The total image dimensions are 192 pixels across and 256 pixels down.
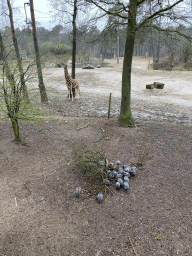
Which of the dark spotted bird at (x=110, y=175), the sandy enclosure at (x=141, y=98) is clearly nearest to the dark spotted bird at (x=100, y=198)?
the dark spotted bird at (x=110, y=175)

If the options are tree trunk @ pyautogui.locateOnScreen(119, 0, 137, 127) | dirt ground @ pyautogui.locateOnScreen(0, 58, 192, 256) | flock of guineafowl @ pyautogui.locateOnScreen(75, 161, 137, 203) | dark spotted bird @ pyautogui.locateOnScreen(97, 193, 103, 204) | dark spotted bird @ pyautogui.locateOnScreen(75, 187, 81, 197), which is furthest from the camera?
tree trunk @ pyautogui.locateOnScreen(119, 0, 137, 127)

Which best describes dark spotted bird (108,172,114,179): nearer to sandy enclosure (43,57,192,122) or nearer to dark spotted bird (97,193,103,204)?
dark spotted bird (97,193,103,204)

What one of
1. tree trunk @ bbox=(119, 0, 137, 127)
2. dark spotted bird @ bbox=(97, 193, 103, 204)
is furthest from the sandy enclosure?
dark spotted bird @ bbox=(97, 193, 103, 204)

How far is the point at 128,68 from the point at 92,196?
5.78m

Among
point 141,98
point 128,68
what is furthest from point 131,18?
point 141,98

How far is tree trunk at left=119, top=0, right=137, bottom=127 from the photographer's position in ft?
23.9

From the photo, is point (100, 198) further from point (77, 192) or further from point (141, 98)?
point (141, 98)

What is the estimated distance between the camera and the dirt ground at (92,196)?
3379 millimetres

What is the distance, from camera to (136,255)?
321 cm

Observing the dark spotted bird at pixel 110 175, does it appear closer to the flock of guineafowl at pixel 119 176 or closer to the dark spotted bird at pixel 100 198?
the flock of guineafowl at pixel 119 176

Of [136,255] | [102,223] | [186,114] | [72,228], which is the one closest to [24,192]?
[72,228]

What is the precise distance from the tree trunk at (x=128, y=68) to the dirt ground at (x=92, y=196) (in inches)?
23.4

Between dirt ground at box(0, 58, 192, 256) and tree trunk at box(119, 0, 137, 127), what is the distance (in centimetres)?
59

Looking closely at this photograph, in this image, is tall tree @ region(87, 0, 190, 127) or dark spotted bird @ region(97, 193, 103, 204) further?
tall tree @ region(87, 0, 190, 127)
